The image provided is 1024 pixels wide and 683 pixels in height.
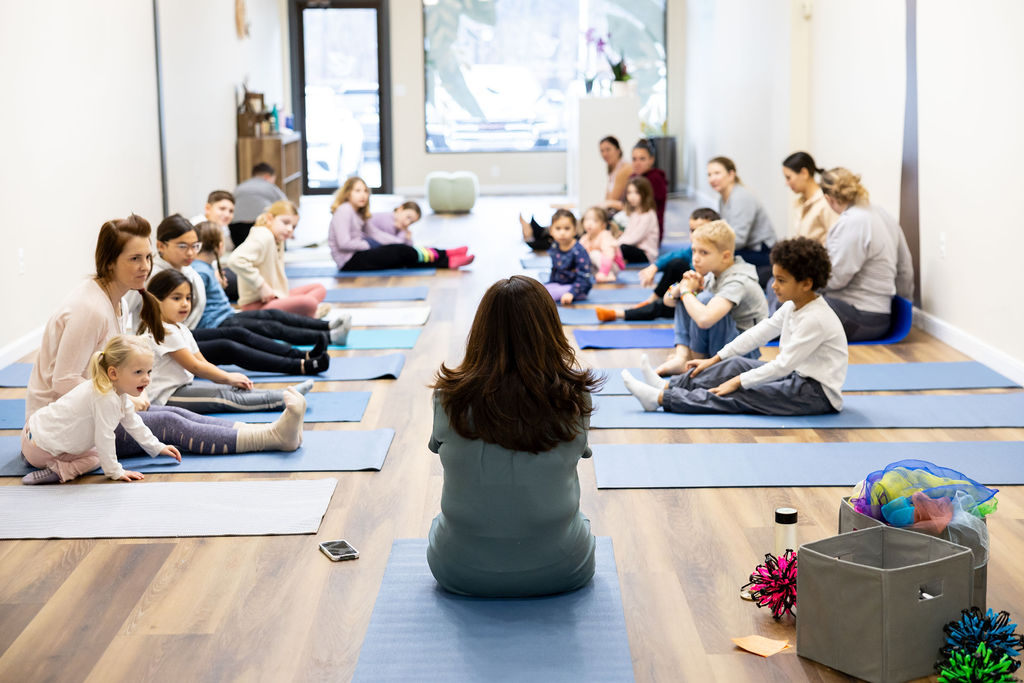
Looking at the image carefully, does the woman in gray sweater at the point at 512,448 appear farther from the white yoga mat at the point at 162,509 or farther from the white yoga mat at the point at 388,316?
the white yoga mat at the point at 388,316

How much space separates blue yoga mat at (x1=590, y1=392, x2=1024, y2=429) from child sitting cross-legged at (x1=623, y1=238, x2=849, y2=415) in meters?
0.05

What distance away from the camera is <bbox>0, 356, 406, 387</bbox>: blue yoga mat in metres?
4.81

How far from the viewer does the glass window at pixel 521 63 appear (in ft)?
44.2

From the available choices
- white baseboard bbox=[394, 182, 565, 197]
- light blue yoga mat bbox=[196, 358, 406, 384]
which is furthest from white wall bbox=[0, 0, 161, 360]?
white baseboard bbox=[394, 182, 565, 197]

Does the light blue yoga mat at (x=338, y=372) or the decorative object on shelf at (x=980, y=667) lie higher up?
the light blue yoga mat at (x=338, y=372)

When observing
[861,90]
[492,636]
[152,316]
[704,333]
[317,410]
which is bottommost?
[492,636]

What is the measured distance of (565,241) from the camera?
21.8ft

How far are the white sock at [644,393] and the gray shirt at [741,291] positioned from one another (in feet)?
1.96

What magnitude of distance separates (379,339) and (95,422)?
2.41 meters

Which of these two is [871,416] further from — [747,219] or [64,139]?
[64,139]

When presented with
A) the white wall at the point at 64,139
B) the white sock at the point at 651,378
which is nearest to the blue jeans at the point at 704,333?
the white sock at the point at 651,378

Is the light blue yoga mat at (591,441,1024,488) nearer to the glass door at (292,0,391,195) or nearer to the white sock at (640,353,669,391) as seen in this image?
the white sock at (640,353,669,391)

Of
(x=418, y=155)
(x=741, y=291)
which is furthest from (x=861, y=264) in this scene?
(x=418, y=155)

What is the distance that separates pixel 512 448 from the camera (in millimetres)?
A: 2473
